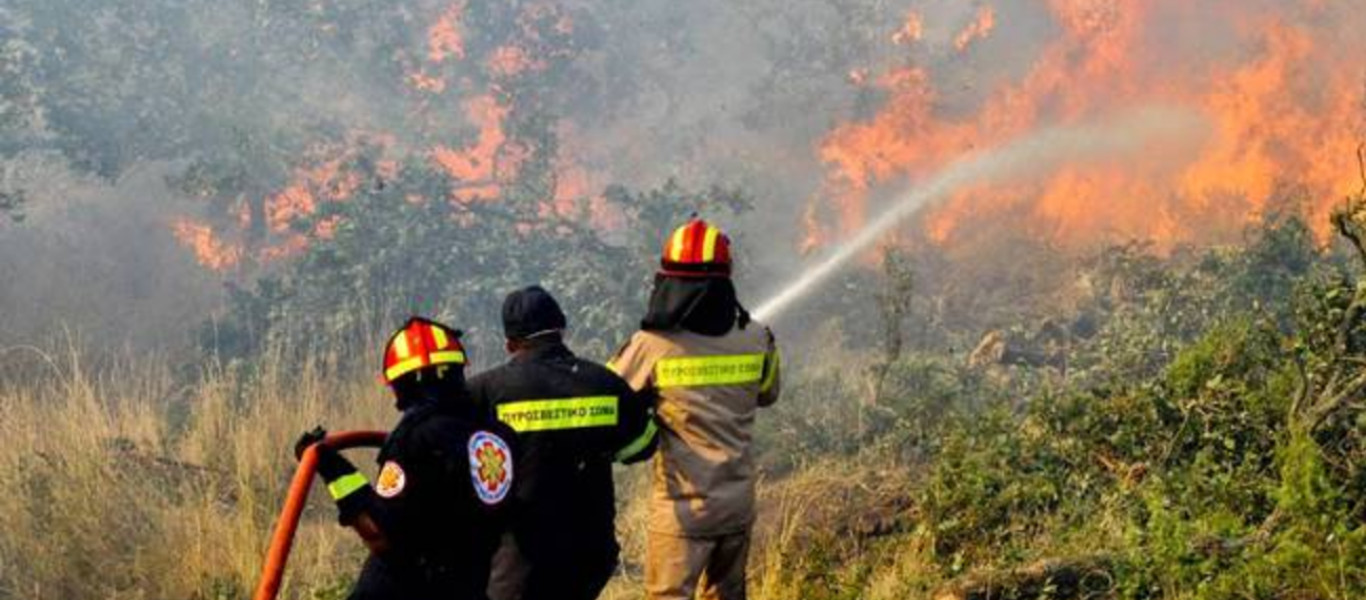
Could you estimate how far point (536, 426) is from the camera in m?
4.45

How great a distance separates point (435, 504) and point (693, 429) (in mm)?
1379

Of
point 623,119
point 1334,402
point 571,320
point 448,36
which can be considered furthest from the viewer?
point 623,119

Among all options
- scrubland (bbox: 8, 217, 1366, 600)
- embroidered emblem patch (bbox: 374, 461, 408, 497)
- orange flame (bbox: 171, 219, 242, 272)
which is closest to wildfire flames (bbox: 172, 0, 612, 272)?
orange flame (bbox: 171, 219, 242, 272)

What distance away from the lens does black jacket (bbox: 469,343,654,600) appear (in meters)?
4.42

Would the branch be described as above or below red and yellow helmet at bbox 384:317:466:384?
below

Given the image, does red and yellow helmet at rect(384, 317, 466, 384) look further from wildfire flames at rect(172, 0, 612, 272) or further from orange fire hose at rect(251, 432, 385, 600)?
wildfire flames at rect(172, 0, 612, 272)

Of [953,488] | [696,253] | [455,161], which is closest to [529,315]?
[696,253]

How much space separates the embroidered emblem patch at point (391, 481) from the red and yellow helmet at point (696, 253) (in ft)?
5.00

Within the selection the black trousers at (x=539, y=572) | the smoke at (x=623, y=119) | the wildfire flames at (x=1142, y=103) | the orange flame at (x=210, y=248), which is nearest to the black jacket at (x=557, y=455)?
the black trousers at (x=539, y=572)

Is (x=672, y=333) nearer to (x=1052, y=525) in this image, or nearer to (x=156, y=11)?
(x=1052, y=525)

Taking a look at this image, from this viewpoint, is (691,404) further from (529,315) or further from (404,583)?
(404,583)

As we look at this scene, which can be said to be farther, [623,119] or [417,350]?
[623,119]

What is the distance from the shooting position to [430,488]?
374 centimetres

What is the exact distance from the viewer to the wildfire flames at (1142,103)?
15.3 meters
